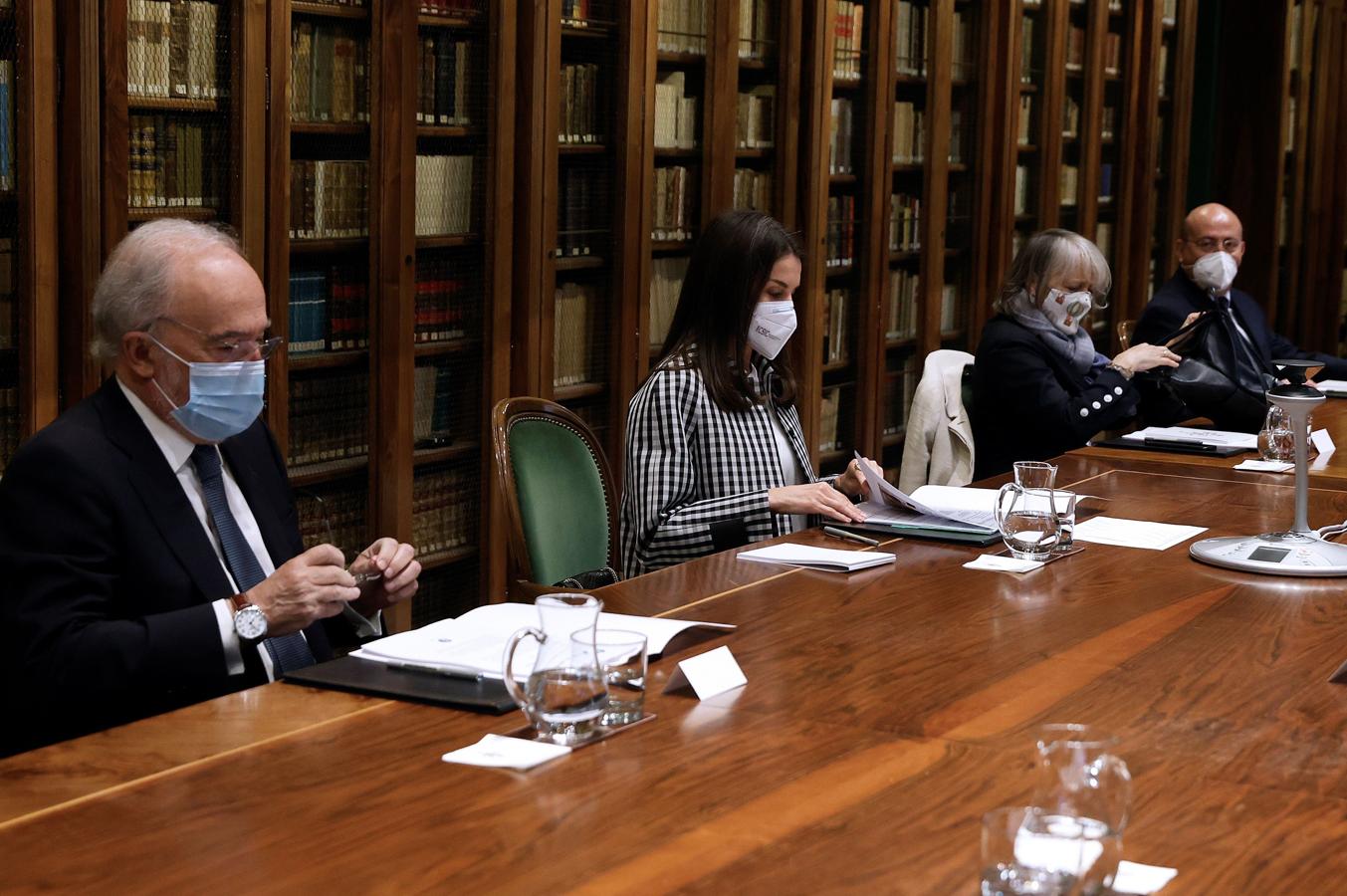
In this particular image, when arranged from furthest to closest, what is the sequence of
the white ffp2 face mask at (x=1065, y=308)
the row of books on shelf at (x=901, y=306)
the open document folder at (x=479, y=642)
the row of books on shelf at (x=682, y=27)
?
the row of books on shelf at (x=901, y=306), the row of books on shelf at (x=682, y=27), the white ffp2 face mask at (x=1065, y=308), the open document folder at (x=479, y=642)

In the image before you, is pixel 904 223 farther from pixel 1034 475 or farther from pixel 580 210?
pixel 1034 475

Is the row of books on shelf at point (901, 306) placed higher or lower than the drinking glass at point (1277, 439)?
higher

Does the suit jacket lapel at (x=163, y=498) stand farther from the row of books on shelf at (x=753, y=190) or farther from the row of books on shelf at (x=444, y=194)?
the row of books on shelf at (x=753, y=190)

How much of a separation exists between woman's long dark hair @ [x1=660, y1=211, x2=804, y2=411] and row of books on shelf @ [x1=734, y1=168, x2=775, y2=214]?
1.69m

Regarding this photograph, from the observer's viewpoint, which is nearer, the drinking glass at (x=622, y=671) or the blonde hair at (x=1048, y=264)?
the drinking glass at (x=622, y=671)

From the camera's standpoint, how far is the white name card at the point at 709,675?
1.90m

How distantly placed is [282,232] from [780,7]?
222cm

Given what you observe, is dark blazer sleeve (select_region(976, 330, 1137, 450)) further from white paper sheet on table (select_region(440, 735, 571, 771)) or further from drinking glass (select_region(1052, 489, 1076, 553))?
white paper sheet on table (select_region(440, 735, 571, 771))

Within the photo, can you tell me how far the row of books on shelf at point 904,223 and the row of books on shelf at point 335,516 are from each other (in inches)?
105

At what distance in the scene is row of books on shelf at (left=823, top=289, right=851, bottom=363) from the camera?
569 centimetres

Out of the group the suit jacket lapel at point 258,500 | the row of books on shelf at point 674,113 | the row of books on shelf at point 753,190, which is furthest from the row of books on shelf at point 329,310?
the row of books on shelf at point 753,190

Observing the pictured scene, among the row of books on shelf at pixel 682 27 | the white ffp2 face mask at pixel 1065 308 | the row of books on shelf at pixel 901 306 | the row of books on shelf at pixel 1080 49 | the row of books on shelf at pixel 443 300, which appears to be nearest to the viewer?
the row of books on shelf at pixel 443 300

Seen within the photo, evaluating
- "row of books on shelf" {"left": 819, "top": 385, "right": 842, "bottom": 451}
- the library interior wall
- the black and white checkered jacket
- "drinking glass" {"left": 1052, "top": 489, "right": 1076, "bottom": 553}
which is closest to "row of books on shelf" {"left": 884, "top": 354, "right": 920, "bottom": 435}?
the library interior wall

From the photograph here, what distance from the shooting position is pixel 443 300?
4148 mm
